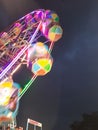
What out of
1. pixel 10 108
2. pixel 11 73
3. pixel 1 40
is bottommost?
pixel 10 108

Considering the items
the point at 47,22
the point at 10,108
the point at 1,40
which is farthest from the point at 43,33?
the point at 10,108

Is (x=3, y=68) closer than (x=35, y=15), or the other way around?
(x=3, y=68)

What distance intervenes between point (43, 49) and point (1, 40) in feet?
12.8

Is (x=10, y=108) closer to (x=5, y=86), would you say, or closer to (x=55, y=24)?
(x=5, y=86)

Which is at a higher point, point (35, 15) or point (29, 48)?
point (35, 15)

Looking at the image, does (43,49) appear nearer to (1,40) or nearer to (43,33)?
(43,33)

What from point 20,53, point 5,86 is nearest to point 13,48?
point 20,53

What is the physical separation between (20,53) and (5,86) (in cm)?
285

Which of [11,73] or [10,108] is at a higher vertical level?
[11,73]

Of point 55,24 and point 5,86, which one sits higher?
point 55,24

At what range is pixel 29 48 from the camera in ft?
115

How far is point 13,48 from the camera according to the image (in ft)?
116

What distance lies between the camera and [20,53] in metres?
34.8

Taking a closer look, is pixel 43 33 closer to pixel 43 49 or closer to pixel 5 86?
pixel 43 49
